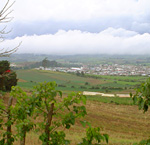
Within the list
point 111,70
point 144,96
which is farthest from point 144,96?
point 111,70

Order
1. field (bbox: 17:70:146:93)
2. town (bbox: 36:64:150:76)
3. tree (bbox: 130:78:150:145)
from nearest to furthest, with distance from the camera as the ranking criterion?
tree (bbox: 130:78:150:145) < field (bbox: 17:70:146:93) < town (bbox: 36:64:150:76)

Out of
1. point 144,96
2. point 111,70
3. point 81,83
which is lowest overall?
point 81,83

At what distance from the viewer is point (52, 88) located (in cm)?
291

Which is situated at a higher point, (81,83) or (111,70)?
(111,70)

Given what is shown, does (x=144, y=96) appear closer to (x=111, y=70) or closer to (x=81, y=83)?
(x=81, y=83)

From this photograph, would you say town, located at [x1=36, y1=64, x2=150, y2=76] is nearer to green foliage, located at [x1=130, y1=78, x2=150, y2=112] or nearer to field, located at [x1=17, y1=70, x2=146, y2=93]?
field, located at [x1=17, y1=70, x2=146, y2=93]

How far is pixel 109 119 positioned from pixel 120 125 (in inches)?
82.0

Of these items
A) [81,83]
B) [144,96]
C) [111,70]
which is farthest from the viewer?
[111,70]

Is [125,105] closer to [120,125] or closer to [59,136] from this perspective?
[120,125]

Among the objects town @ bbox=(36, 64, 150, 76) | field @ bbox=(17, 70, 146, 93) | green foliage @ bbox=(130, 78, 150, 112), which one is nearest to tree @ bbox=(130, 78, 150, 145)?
green foliage @ bbox=(130, 78, 150, 112)

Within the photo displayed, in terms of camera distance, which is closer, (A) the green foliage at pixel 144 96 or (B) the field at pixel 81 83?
(A) the green foliage at pixel 144 96

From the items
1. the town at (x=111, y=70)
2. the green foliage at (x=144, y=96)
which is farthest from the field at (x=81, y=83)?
the green foliage at (x=144, y=96)

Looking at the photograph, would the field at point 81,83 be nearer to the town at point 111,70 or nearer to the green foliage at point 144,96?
the town at point 111,70

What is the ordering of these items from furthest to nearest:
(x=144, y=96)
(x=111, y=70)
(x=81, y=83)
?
1. (x=111, y=70)
2. (x=81, y=83)
3. (x=144, y=96)
